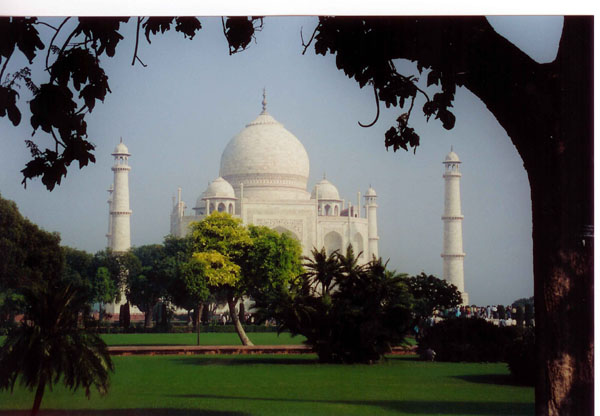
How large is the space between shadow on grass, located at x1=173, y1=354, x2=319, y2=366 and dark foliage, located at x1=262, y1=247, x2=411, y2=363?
245 mm

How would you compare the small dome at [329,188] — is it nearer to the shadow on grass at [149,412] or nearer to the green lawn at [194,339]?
the green lawn at [194,339]

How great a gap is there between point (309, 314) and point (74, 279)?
294 centimetres

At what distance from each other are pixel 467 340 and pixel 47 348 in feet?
15.7

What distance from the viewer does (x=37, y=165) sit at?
168 inches

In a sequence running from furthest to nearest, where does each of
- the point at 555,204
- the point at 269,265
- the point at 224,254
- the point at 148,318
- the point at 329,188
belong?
the point at 329,188 < the point at 224,254 < the point at 148,318 < the point at 269,265 < the point at 555,204

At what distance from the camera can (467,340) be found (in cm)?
883

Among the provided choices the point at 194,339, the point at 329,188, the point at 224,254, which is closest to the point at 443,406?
the point at 224,254

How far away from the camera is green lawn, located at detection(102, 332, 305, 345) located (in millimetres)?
8938

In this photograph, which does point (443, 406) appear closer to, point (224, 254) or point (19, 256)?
point (19, 256)

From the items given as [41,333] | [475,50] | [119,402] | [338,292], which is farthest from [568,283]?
[338,292]

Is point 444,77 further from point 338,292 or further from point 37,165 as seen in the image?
point 338,292

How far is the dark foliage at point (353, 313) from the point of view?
875 cm

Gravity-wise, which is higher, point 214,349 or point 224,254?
point 224,254
